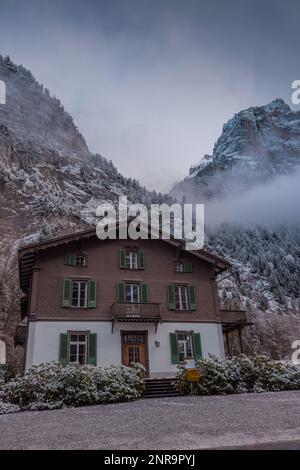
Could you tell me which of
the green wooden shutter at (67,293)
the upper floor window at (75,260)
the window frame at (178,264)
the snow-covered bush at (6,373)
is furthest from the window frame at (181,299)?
the snow-covered bush at (6,373)

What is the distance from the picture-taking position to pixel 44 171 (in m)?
74.8

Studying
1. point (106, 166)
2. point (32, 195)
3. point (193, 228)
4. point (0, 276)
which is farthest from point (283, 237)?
point (0, 276)

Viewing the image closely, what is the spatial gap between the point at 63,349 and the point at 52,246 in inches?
214

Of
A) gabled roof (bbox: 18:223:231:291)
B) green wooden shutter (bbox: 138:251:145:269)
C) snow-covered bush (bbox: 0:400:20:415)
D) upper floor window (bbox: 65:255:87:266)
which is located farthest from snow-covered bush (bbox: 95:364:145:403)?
gabled roof (bbox: 18:223:231:291)

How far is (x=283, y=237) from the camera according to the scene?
113m

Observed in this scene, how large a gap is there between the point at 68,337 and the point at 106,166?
282ft

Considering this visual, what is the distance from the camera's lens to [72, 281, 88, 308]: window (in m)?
18.8

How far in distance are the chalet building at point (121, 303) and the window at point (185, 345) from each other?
A: 5 centimetres

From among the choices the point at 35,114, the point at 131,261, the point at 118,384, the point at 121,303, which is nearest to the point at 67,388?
the point at 118,384

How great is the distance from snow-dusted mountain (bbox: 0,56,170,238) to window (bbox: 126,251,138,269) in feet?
98.9

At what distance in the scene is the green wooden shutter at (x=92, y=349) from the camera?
17.5 meters

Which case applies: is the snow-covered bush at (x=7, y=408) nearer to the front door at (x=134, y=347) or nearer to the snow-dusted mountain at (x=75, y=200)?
the front door at (x=134, y=347)

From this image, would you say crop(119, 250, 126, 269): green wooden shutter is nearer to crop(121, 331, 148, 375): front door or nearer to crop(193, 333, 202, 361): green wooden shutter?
crop(121, 331, 148, 375): front door
